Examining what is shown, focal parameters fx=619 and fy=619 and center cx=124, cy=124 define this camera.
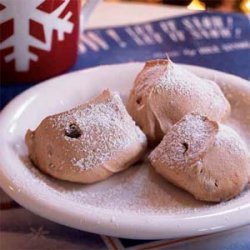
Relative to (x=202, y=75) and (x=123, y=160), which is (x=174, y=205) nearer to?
(x=123, y=160)

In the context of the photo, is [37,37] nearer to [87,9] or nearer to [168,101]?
[87,9]

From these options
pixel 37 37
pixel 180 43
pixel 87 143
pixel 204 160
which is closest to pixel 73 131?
pixel 87 143

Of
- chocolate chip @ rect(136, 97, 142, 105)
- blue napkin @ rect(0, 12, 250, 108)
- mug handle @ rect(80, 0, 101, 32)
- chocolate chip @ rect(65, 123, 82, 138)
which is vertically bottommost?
blue napkin @ rect(0, 12, 250, 108)

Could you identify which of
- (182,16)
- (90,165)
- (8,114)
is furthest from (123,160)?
(182,16)

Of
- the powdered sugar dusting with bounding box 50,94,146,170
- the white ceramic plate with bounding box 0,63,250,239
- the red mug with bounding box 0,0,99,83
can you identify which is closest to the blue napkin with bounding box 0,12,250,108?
the red mug with bounding box 0,0,99,83

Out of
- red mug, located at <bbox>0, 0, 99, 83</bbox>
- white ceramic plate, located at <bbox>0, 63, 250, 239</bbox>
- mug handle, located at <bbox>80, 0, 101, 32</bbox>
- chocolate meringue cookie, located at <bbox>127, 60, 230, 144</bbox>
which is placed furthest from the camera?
mug handle, located at <bbox>80, 0, 101, 32</bbox>

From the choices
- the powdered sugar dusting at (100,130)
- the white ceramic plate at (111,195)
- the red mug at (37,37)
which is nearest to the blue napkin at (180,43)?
the red mug at (37,37)

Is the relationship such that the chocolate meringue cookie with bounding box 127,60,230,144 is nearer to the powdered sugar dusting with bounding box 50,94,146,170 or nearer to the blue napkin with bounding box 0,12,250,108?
the powdered sugar dusting with bounding box 50,94,146,170
